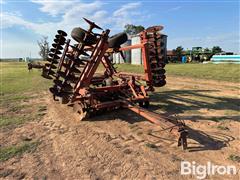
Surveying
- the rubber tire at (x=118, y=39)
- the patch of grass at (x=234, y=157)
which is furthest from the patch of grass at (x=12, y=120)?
the patch of grass at (x=234, y=157)

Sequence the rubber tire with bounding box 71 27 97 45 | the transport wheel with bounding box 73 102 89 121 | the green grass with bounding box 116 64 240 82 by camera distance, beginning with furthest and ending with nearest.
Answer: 1. the green grass with bounding box 116 64 240 82
2. the transport wheel with bounding box 73 102 89 121
3. the rubber tire with bounding box 71 27 97 45

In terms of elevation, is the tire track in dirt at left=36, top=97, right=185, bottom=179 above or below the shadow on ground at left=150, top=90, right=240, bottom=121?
below

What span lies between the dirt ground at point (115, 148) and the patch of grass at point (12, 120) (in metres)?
0.31

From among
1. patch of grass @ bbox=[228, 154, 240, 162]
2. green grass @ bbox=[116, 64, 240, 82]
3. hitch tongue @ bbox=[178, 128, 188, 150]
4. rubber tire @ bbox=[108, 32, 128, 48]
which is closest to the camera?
patch of grass @ bbox=[228, 154, 240, 162]

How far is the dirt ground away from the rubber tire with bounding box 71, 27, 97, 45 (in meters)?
1.85

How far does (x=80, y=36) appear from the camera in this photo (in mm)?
5363

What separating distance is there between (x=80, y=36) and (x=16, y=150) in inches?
115

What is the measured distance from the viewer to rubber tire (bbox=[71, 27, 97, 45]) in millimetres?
5168

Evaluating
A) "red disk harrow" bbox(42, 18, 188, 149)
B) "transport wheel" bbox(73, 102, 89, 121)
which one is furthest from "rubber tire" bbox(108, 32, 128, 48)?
"transport wheel" bbox(73, 102, 89, 121)

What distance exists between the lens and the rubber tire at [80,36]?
5168 mm

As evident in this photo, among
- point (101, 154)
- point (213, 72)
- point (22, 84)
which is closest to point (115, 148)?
point (101, 154)

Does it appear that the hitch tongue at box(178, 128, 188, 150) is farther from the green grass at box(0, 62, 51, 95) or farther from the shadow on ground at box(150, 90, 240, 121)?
the green grass at box(0, 62, 51, 95)

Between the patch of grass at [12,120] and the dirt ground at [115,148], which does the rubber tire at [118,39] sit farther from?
the patch of grass at [12,120]

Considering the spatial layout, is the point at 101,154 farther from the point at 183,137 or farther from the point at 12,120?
the point at 12,120
